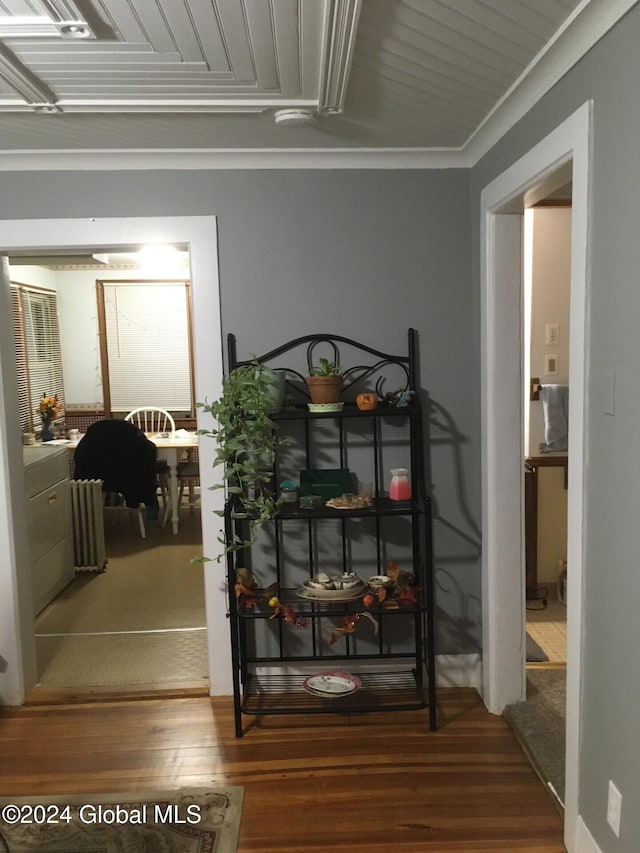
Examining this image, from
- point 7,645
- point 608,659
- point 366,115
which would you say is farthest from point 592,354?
point 7,645

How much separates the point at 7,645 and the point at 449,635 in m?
1.88

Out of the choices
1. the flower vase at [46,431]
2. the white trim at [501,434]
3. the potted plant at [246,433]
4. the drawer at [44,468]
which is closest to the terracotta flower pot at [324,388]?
the potted plant at [246,433]

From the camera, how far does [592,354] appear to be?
1731mm

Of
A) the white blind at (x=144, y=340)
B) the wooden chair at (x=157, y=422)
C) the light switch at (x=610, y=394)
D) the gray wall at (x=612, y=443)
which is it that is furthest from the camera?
the white blind at (x=144, y=340)

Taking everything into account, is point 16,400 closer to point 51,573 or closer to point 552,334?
point 51,573

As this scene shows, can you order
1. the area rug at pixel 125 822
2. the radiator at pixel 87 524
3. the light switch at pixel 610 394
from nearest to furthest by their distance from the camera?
the light switch at pixel 610 394 < the area rug at pixel 125 822 < the radiator at pixel 87 524

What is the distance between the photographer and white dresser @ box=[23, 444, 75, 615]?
12.5 ft

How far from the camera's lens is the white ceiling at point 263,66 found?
1.57 metres

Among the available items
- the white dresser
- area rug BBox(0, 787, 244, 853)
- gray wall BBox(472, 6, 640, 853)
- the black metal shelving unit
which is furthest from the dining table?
gray wall BBox(472, 6, 640, 853)

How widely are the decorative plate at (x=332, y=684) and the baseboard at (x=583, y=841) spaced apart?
96cm

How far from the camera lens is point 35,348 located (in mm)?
6074

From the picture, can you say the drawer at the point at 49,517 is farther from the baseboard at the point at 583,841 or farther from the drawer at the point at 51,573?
the baseboard at the point at 583,841

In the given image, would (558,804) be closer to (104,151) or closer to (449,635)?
(449,635)

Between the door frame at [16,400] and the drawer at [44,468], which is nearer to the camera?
the door frame at [16,400]
